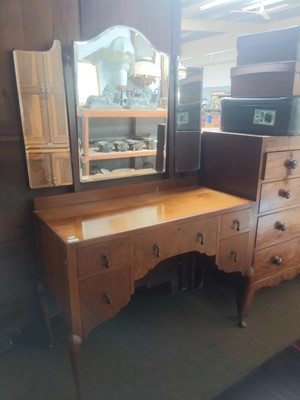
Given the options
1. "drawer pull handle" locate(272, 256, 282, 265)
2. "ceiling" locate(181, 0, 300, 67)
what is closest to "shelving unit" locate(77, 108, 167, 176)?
"drawer pull handle" locate(272, 256, 282, 265)

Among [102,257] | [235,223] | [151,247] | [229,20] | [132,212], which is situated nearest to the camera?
[102,257]

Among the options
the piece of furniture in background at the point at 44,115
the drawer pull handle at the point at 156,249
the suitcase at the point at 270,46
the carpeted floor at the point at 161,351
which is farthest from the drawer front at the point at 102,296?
the suitcase at the point at 270,46

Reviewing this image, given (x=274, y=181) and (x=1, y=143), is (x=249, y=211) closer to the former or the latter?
(x=274, y=181)

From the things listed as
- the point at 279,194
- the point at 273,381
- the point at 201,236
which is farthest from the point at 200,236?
the point at 273,381

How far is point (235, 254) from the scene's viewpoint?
5.12ft

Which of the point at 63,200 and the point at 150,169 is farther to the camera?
the point at 150,169

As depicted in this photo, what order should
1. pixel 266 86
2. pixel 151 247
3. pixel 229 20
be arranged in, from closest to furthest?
1. pixel 151 247
2. pixel 266 86
3. pixel 229 20

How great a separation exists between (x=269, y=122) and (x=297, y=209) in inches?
21.0

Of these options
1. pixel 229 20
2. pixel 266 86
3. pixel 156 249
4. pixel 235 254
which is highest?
pixel 229 20

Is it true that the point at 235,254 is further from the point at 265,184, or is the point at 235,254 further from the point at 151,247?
the point at 151,247

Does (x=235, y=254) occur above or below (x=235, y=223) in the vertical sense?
below

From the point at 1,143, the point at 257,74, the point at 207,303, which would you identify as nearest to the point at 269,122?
the point at 257,74

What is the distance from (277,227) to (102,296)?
3.38 ft

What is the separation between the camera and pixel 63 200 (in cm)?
146
